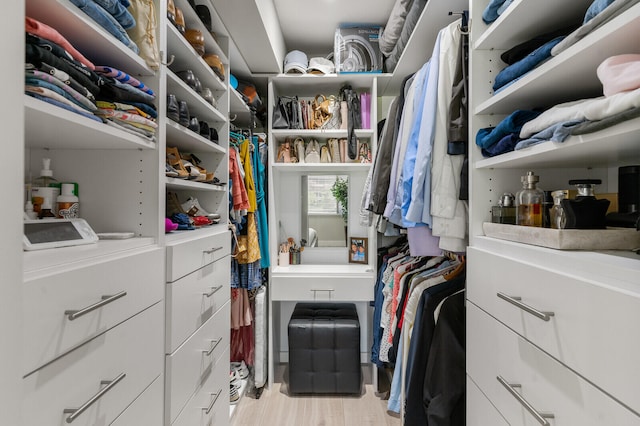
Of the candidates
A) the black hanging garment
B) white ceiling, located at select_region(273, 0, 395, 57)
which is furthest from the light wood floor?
white ceiling, located at select_region(273, 0, 395, 57)

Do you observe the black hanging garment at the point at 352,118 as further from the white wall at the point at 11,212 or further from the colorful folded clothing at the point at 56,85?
the white wall at the point at 11,212

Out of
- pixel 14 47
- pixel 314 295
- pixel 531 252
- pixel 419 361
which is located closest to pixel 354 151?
pixel 314 295

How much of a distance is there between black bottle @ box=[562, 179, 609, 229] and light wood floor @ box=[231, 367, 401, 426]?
1.65 meters

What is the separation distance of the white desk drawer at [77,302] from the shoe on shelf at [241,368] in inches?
57.7

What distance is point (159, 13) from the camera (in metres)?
1.07

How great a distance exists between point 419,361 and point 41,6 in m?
1.55

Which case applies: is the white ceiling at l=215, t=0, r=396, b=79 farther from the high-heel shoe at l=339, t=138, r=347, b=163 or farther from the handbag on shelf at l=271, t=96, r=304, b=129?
the high-heel shoe at l=339, t=138, r=347, b=163

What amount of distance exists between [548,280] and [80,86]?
3.63 feet

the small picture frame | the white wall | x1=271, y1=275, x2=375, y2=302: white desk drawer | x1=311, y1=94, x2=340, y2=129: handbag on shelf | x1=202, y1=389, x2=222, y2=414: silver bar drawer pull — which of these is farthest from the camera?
the small picture frame

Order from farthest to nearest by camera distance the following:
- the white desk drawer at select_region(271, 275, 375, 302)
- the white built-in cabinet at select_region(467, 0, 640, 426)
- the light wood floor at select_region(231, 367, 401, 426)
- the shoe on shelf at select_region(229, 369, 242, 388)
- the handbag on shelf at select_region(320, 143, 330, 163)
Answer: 1. the handbag on shelf at select_region(320, 143, 330, 163)
2. the white desk drawer at select_region(271, 275, 375, 302)
3. the shoe on shelf at select_region(229, 369, 242, 388)
4. the light wood floor at select_region(231, 367, 401, 426)
5. the white built-in cabinet at select_region(467, 0, 640, 426)

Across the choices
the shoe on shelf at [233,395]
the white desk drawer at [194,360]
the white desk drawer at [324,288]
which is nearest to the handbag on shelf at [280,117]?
the white desk drawer at [324,288]

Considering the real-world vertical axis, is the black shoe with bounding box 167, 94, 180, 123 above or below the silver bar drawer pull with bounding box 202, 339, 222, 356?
above

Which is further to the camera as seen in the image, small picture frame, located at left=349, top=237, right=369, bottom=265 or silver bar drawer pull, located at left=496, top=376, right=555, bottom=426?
small picture frame, located at left=349, top=237, right=369, bottom=265

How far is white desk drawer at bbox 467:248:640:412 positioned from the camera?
52 centimetres
